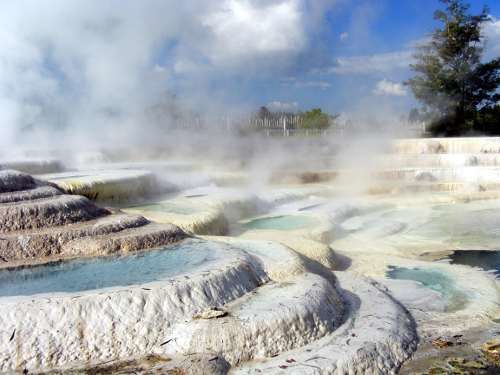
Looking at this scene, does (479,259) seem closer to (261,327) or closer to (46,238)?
(261,327)

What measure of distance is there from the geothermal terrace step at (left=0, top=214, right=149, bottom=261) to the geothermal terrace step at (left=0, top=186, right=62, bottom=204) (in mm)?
628

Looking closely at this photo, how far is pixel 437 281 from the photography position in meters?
5.67

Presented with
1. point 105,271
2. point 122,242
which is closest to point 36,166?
point 122,242

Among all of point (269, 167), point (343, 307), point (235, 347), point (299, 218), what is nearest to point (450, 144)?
point (269, 167)

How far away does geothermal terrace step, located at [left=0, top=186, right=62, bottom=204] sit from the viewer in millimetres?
5590

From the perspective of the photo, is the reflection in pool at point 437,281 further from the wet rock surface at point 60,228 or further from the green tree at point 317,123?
the green tree at point 317,123

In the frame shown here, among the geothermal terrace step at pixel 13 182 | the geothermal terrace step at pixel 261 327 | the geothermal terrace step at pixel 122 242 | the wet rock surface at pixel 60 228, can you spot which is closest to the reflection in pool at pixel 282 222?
the wet rock surface at pixel 60 228

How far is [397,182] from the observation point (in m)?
12.1

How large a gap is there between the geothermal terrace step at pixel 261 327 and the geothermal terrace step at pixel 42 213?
90.1 inches

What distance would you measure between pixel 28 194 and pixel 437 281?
4.16m

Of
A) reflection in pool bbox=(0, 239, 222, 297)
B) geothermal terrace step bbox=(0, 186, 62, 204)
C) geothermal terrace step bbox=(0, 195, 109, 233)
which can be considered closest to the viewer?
reflection in pool bbox=(0, 239, 222, 297)

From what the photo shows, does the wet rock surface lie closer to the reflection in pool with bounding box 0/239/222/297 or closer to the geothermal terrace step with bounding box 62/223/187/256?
the geothermal terrace step with bounding box 62/223/187/256

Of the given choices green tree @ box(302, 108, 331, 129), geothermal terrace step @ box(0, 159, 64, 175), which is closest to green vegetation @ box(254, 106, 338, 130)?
green tree @ box(302, 108, 331, 129)

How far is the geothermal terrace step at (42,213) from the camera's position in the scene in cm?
521
